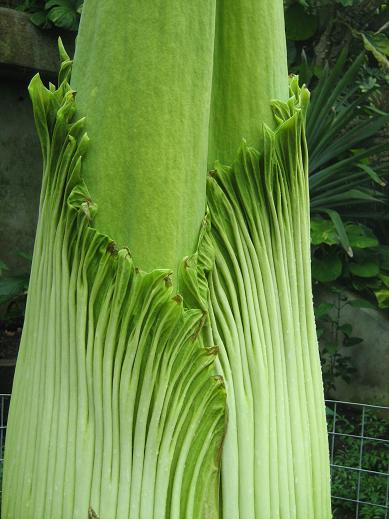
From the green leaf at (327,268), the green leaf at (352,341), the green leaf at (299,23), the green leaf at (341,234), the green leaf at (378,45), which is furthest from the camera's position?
the green leaf at (299,23)

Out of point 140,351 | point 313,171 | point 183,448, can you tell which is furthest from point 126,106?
point 313,171

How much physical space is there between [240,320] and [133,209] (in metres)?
0.21

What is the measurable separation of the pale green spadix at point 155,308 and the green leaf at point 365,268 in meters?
3.20

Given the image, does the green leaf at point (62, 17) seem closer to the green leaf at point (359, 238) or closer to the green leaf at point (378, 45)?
the green leaf at point (378, 45)

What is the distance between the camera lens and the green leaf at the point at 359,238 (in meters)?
3.92

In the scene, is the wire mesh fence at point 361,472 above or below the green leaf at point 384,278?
below

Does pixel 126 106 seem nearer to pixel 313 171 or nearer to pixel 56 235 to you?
pixel 56 235

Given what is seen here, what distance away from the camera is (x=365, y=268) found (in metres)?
4.10

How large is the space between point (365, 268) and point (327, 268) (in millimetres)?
224

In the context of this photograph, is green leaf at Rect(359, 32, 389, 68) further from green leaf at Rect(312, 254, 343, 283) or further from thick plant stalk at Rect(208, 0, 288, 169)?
thick plant stalk at Rect(208, 0, 288, 169)

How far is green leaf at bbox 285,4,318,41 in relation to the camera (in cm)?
445

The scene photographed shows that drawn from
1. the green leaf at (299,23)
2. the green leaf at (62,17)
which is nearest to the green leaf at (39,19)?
the green leaf at (62,17)

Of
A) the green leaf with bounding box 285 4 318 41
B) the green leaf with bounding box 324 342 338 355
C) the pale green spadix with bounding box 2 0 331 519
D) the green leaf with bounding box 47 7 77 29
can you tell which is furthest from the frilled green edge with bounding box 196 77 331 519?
the green leaf with bounding box 285 4 318 41

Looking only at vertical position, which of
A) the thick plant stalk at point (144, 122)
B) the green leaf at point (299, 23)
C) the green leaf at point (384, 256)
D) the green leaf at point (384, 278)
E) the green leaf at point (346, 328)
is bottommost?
the thick plant stalk at point (144, 122)
